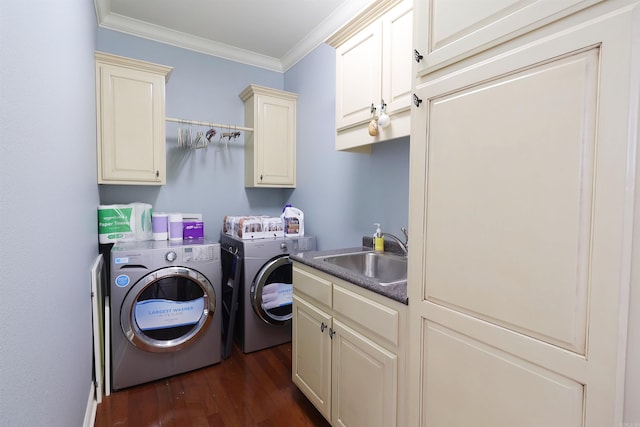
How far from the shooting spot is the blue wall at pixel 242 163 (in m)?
2.38

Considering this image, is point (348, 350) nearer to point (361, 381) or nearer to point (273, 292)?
point (361, 381)

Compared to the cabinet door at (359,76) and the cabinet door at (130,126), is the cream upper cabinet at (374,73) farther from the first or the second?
the cabinet door at (130,126)

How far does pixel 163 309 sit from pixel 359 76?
6.42 ft

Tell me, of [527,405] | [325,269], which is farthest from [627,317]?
[325,269]

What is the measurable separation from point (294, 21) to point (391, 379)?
2.60 meters

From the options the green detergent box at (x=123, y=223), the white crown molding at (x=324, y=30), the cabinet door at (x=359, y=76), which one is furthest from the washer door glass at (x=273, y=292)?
the white crown molding at (x=324, y=30)

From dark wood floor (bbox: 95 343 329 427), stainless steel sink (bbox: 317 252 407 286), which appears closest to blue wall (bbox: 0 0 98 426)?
dark wood floor (bbox: 95 343 329 427)

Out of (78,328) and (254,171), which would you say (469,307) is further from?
Result: (254,171)

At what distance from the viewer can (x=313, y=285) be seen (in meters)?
1.73

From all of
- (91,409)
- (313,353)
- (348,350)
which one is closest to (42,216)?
(348,350)

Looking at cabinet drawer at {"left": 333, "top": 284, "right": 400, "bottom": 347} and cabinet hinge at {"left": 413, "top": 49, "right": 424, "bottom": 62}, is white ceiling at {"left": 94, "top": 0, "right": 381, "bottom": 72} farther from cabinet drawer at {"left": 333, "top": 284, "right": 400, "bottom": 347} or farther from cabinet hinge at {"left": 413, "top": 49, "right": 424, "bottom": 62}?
cabinet drawer at {"left": 333, "top": 284, "right": 400, "bottom": 347}

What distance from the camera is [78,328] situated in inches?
57.9

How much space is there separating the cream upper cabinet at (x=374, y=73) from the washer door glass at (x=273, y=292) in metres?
1.13

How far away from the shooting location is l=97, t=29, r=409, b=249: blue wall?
2375 millimetres
